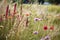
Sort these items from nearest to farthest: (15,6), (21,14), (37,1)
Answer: (15,6)
(21,14)
(37,1)

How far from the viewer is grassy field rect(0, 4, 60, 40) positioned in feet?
6.50

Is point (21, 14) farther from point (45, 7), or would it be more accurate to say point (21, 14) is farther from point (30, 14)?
point (45, 7)

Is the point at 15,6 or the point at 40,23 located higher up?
the point at 15,6

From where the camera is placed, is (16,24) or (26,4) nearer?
(16,24)

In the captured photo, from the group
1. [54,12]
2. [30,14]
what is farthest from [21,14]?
[54,12]

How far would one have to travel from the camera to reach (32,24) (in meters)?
2.15

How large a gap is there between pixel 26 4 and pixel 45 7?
0.74 feet

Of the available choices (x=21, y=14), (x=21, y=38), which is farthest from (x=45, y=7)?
(x=21, y=38)

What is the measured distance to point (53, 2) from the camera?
A: 231 cm

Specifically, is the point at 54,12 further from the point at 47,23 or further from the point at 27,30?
the point at 27,30

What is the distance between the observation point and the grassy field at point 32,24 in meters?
1.98

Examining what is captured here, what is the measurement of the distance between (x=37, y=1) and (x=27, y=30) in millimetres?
383

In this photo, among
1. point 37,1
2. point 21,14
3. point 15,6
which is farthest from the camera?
point 37,1

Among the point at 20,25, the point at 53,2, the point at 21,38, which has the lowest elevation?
the point at 21,38
